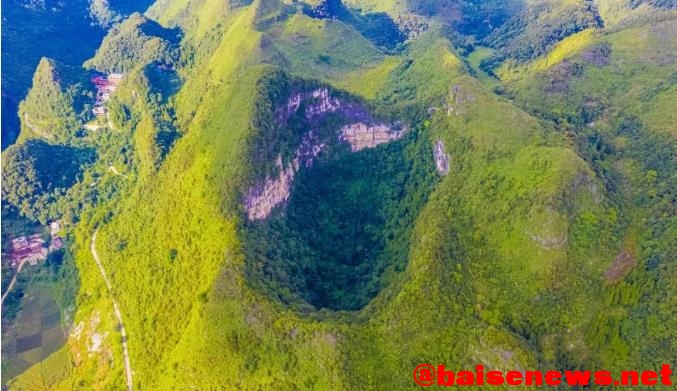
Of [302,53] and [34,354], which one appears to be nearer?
[34,354]

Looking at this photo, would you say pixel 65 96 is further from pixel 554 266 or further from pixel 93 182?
pixel 554 266

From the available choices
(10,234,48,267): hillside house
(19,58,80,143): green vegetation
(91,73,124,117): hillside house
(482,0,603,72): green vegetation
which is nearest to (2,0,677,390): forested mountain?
(19,58,80,143): green vegetation

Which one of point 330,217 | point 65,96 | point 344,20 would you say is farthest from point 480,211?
point 344,20

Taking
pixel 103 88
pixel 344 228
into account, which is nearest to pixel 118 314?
pixel 344 228

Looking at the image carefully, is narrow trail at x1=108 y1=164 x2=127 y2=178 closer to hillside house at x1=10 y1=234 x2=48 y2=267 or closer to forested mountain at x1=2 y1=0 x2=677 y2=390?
forested mountain at x1=2 y1=0 x2=677 y2=390

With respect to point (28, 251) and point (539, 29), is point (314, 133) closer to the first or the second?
point (28, 251)

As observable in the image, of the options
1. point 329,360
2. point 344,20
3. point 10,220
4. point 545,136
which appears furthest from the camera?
point 344,20

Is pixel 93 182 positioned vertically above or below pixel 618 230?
above

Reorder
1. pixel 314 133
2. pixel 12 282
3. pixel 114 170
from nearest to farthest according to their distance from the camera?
pixel 314 133, pixel 12 282, pixel 114 170
